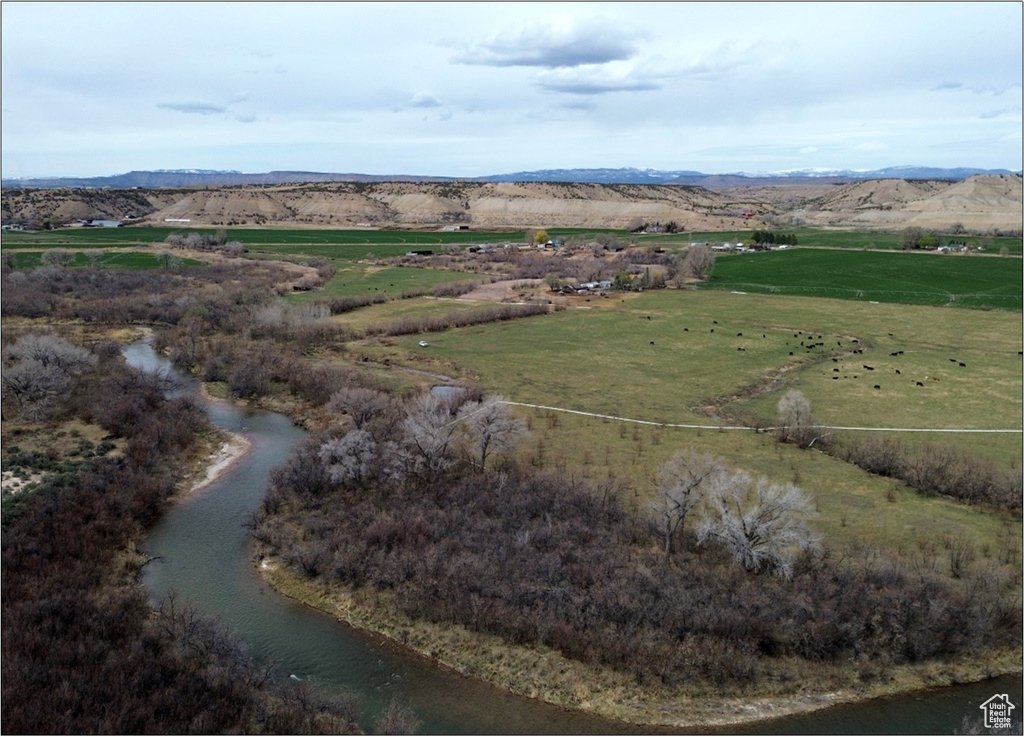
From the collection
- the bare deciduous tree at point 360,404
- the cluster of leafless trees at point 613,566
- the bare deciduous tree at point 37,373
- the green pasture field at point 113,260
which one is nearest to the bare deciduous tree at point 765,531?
the cluster of leafless trees at point 613,566

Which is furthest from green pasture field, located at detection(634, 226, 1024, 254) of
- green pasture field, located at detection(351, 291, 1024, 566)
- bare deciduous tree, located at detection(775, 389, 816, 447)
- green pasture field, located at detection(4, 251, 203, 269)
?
bare deciduous tree, located at detection(775, 389, 816, 447)

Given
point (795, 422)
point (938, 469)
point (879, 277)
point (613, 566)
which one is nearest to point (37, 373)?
point (613, 566)

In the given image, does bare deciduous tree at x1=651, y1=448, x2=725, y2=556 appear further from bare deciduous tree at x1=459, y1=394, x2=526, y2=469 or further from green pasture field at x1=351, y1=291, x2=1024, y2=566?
bare deciduous tree at x1=459, y1=394, x2=526, y2=469

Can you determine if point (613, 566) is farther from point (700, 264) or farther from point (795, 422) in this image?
point (700, 264)

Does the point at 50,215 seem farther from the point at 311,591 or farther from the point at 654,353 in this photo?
the point at 311,591

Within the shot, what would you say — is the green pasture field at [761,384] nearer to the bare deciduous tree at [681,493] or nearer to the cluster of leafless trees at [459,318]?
the cluster of leafless trees at [459,318]

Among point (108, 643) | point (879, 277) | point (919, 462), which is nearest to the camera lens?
point (108, 643)

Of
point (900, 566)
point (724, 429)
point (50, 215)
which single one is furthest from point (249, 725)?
point (50, 215)
